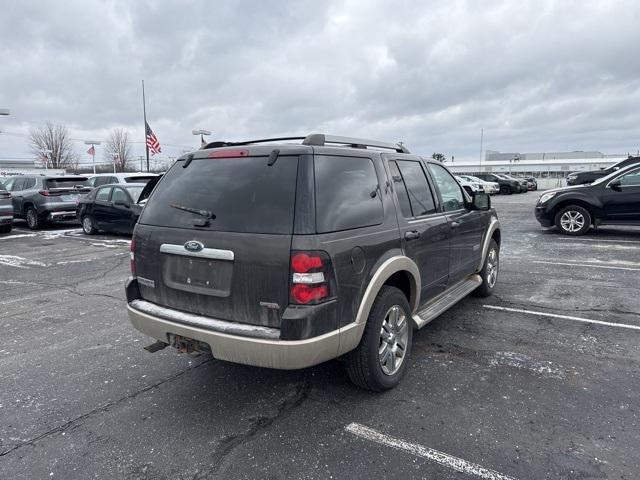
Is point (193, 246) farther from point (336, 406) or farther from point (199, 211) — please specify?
point (336, 406)

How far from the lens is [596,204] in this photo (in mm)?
10625

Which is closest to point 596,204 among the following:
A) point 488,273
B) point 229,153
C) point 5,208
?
point 488,273

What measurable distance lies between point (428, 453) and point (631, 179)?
1040 cm

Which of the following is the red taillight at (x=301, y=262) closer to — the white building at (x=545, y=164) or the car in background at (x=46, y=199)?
the car in background at (x=46, y=199)

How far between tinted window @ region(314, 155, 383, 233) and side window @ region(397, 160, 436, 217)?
1.85 feet

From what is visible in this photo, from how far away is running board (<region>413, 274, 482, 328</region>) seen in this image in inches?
149

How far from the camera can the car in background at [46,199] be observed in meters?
13.6

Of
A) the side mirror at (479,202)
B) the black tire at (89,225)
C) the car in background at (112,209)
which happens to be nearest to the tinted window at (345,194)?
the side mirror at (479,202)

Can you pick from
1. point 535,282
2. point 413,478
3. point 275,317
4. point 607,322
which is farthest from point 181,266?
point 535,282

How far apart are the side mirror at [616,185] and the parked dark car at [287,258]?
29.2 feet

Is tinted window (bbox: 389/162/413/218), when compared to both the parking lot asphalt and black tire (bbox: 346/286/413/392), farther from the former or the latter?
the parking lot asphalt

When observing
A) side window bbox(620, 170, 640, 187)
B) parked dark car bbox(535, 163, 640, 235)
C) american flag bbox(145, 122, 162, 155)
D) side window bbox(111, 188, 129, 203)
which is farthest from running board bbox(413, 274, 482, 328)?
american flag bbox(145, 122, 162, 155)

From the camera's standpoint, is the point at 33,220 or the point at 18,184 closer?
the point at 33,220

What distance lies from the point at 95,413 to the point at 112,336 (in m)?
1.62
